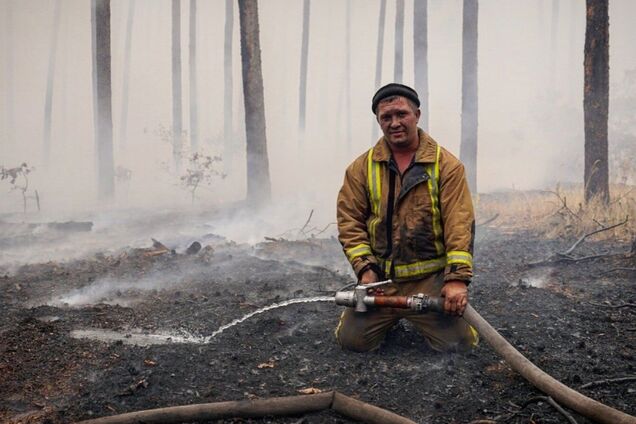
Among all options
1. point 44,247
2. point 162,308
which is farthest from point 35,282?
point 44,247

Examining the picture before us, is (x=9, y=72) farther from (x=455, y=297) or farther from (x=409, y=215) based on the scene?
(x=455, y=297)

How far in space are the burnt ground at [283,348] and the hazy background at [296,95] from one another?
6049mm

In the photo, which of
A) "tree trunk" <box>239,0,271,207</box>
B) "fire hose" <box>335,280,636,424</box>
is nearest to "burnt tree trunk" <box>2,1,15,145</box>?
"tree trunk" <box>239,0,271,207</box>

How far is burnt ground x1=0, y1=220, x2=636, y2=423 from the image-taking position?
3.23 m

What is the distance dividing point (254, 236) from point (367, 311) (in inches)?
257

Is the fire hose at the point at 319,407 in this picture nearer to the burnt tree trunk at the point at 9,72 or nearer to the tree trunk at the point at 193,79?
the tree trunk at the point at 193,79

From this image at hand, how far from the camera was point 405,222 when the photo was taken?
12.3ft

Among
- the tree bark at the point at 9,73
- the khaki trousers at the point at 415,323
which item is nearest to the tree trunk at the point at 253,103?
the khaki trousers at the point at 415,323

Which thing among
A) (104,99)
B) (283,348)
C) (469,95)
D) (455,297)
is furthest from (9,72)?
(455,297)

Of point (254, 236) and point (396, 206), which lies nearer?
point (396, 206)

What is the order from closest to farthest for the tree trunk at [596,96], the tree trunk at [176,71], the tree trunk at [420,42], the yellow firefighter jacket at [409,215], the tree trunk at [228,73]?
the yellow firefighter jacket at [409,215] < the tree trunk at [596,96] < the tree trunk at [420,42] < the tree trunk at [176,71] < the tree trunk at [228,73]

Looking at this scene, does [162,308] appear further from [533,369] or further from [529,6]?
[529,6]

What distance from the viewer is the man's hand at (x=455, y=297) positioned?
3.43 metres

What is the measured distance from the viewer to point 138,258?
7566mm
